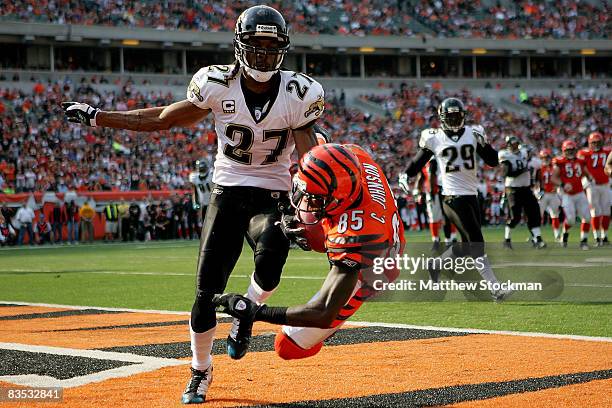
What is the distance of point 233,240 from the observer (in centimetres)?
523

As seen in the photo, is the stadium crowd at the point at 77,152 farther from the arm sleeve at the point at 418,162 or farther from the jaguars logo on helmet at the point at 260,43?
the jaguars logo on helmet at the point at 260,43

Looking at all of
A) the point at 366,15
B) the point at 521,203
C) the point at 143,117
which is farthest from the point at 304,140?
the point at 366,15

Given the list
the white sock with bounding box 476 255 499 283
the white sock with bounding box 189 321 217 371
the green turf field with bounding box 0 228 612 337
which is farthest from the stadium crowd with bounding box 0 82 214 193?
the white sock with bounding box 189 321 217 371

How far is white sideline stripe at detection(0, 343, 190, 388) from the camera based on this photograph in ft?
17.5

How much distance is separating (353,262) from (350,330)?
9.71 ft

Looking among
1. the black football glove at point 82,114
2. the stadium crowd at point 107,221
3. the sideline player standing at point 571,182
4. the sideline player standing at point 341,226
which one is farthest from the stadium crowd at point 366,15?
the sideline player standing at point 341,226

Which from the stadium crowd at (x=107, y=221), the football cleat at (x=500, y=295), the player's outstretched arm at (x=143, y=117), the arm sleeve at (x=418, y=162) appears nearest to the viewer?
the player's outstretched arm at (x=143, y=117)

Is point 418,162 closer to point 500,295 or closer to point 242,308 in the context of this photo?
point 500,295

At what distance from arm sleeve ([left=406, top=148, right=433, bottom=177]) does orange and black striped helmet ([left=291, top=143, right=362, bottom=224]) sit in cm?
513

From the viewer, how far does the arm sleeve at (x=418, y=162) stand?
991 centimetres

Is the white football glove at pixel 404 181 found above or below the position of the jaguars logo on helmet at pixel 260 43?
below

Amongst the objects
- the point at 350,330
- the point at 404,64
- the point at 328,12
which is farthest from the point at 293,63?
the point at 350,330

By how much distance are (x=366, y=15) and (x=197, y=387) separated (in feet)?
140

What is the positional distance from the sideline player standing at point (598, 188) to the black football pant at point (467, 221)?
7846 mm
